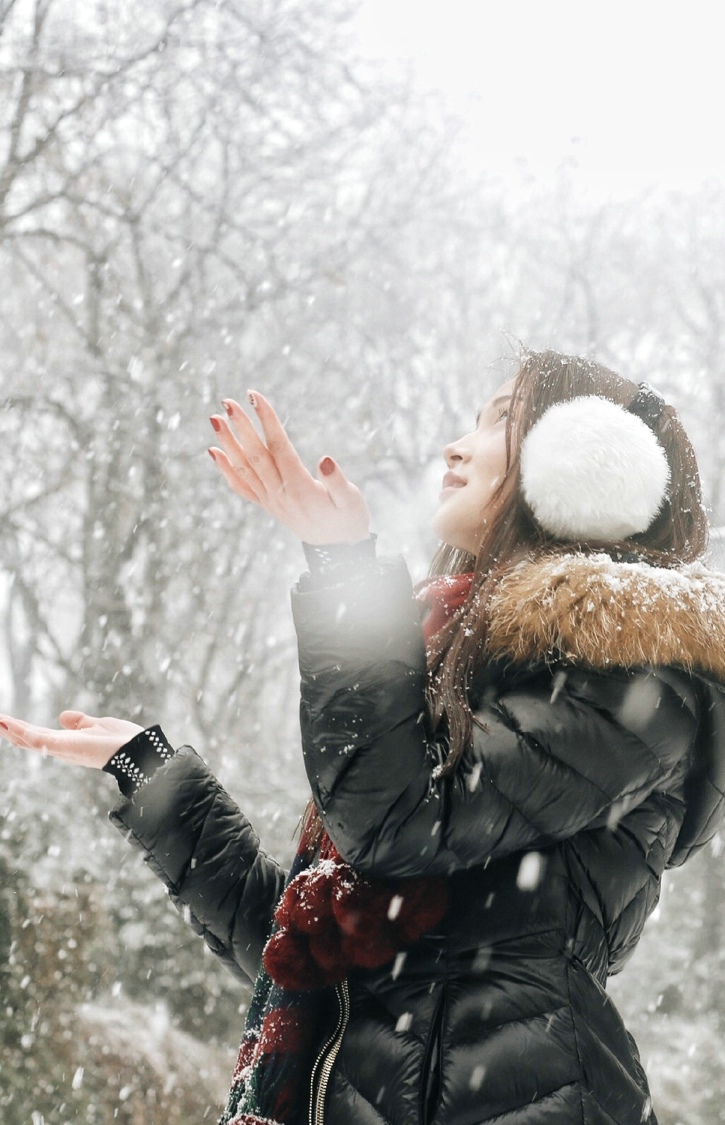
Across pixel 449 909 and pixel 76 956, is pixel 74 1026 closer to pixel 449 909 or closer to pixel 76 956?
pixel 76 956

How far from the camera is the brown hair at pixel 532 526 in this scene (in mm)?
1497

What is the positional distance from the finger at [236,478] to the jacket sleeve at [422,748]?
168mm

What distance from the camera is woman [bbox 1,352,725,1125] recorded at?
1263 mm

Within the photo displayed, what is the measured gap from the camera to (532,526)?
1709 mm

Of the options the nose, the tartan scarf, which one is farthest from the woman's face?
the tartan scarf

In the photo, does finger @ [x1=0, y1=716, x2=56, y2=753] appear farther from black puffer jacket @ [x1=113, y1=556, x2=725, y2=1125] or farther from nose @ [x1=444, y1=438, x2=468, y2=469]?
nose @ [x1=444, y1=438, x2=468, y2=469]

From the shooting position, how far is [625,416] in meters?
1.72

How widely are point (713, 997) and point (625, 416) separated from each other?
578 centimetres

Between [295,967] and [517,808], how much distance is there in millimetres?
417

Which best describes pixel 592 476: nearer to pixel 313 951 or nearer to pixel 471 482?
pixel 471 482

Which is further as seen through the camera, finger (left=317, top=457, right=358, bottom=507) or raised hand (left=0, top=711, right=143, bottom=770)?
raised hand (left=0, top=711, right=143, bottom=770)

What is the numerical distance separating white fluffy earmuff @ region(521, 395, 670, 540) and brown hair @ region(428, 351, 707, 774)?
0.03 m

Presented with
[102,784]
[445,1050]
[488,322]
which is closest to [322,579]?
[445,1050]

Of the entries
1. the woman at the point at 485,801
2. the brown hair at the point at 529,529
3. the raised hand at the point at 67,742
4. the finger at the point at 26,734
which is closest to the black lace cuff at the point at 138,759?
the raised hand at the point at 67,742
